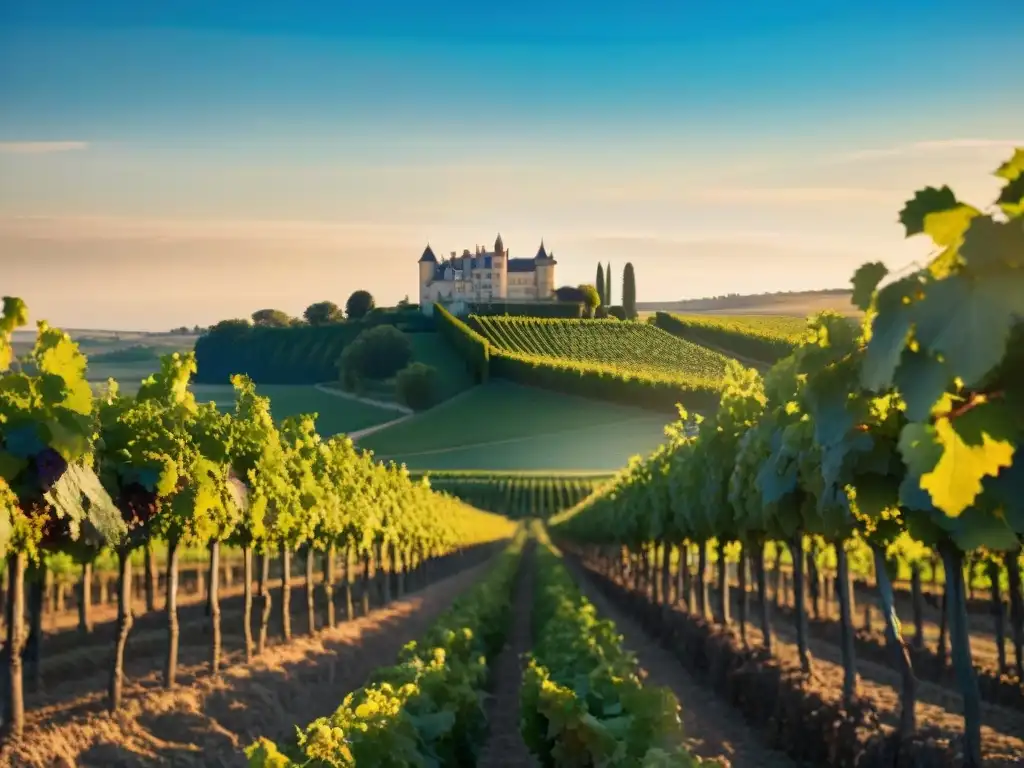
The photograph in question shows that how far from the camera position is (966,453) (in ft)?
14.3

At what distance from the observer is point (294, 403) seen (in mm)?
134625

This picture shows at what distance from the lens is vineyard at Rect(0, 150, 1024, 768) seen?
441cm

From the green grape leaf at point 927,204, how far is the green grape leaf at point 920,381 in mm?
464

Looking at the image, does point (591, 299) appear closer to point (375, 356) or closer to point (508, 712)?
point (375, 356)

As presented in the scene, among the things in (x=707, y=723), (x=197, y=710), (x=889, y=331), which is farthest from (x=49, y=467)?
(x=707, y=723)

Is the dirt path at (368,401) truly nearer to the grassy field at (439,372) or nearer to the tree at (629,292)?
the grassy field at (439,372)

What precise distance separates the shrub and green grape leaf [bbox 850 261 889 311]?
12731cm

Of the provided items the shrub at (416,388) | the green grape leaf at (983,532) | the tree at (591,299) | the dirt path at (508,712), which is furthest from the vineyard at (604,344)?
the green grape leaf at (983,532)

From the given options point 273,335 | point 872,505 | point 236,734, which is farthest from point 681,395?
point 872,505

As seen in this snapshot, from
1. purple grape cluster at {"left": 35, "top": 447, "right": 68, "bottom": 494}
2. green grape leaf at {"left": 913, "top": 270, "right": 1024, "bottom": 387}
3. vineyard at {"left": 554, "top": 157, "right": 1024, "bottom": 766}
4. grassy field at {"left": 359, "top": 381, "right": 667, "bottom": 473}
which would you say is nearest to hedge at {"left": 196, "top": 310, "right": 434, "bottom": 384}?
grassy field at {"left": 359, "top": 381, "right": 667, "bottom": 473}

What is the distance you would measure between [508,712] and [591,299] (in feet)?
573

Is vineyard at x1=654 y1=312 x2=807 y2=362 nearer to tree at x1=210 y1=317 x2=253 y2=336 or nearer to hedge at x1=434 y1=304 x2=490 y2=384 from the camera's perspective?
hedge at x1=434 y1=304 x2=490 y2=384

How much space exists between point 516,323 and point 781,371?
157211mm

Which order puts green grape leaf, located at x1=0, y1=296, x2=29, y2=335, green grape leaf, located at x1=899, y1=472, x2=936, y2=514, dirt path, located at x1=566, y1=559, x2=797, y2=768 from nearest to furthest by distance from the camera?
green grape leaf, located at x1=899, y1=472, x2=936, y2=514
green grape leaf, located at x1=0, y1=296, x2=29, y2=335
dirt path, located at x1=566, y1=559, x2=797, y2=768
